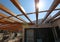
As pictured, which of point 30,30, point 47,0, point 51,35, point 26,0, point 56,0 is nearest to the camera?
point 56,0

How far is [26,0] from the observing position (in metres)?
1.91

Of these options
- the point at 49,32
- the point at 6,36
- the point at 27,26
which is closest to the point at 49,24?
the point at 49,32

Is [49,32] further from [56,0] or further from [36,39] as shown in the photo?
[56,0]

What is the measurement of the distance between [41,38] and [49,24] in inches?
32.0

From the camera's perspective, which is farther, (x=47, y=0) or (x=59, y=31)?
(x=59, y=31)

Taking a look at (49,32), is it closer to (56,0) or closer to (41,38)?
(41,38)

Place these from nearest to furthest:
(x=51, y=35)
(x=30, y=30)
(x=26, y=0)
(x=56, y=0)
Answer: (x=56, y=0), (x=26, y=0), (x=51, y=35), (x=30, y=30)

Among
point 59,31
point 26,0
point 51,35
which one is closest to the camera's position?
point 26,0

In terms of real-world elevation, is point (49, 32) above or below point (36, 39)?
above

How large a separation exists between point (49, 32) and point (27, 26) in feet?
3.95

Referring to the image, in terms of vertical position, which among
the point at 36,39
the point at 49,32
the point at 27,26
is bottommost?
the point at 36,39

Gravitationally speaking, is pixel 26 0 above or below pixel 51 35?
above

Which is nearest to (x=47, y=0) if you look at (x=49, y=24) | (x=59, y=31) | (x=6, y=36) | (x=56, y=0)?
(x=56, y=0)

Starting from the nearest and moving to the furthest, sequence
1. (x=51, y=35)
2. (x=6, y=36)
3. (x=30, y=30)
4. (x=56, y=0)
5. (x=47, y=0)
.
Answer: (x=56, y=0), (x=47, y=0), (x=51, y=35), (x=30, y=30), (x=6, y=36)
